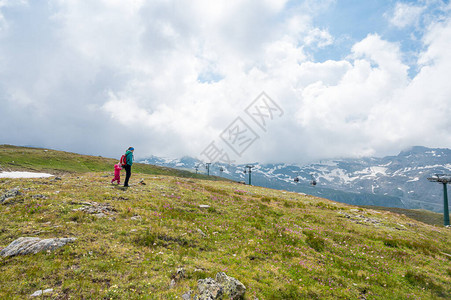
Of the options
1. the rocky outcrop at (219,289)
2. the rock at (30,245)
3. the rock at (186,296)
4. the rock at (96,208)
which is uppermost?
the rock at (96,208)

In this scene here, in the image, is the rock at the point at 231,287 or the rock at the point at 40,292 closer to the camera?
the rock at the point at 40,292

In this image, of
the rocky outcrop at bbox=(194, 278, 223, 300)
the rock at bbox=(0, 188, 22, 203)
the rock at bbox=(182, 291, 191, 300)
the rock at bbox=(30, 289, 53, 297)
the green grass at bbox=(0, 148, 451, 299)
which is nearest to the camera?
the rock at bbox=(30, 289, 53, 297)

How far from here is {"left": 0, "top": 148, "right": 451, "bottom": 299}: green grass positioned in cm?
822

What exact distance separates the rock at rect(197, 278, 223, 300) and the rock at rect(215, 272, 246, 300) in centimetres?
27

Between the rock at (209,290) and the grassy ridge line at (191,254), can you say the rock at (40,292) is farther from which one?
the rock at (209,290)

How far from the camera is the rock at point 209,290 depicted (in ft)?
25.5

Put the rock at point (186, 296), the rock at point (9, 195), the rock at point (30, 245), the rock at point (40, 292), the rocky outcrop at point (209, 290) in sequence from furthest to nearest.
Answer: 1. the rock at point (9, 195)
2. the rock at point (30, 245)
3. the rock at point (186, 296)
4. the rocky outcrop at point (209, 290)
5. the rock at point (40, 292)

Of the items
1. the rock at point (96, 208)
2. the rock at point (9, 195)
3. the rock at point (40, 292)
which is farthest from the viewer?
the rock at point (9, 195)

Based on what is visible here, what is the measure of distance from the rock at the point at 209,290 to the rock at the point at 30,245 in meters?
6.96

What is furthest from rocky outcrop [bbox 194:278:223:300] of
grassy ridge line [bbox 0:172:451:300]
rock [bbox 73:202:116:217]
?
rock [bbox 73:202:116:217]

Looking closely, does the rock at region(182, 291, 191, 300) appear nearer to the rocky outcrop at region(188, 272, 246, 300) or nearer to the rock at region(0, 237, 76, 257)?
the rocky outcrop at region(188, 272, 246, 300)

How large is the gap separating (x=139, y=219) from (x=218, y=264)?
6.66 meters

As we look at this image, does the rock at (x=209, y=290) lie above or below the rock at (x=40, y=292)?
below

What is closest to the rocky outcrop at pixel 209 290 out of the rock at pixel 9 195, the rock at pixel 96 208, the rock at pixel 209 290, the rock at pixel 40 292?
the rock at pixel 209 290
